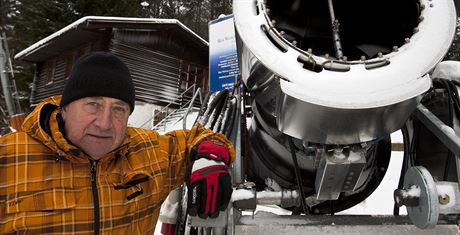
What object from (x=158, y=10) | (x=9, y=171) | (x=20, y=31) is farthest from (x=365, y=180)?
(x=158, y=10)

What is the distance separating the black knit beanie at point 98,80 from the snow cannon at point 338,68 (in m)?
0.51

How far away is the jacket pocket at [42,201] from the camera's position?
5.56ft

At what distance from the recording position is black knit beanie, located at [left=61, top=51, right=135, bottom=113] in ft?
6.11

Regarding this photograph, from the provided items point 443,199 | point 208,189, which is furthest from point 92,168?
point 443,199

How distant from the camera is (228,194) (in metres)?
1.88

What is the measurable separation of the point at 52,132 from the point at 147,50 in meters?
17.7

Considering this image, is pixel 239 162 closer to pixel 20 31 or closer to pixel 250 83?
pixel 250 83

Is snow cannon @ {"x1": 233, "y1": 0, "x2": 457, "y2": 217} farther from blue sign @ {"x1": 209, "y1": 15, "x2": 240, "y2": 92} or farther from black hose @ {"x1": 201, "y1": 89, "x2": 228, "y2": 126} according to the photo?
blue sign @ {"x1": 209, "y1": 15, "x2": 240, "y2": 92}

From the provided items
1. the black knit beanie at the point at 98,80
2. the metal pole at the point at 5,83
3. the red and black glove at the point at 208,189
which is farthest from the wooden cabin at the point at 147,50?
the red and black glove at the point at 208,189

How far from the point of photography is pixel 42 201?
5.67ft

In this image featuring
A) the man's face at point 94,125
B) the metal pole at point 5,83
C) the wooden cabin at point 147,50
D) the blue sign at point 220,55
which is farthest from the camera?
the wooden cabin at point 147,50

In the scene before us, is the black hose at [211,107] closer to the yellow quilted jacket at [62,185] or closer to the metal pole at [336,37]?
the yellow quilted jacket at [62,185]

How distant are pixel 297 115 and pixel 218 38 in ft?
34.0

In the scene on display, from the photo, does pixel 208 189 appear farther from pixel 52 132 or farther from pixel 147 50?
pixel 147 50
